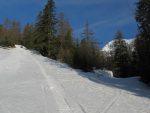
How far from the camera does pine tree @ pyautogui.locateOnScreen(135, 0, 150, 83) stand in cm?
3166

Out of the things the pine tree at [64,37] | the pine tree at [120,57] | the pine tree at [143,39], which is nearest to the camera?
the pine tree at [143,39]

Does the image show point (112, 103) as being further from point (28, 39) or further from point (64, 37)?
point (28, 39)

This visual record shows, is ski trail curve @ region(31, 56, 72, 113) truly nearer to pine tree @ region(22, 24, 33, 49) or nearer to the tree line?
the tree line

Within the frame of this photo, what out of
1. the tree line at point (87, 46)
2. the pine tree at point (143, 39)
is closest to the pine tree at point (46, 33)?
the tree line at point (87, 46)

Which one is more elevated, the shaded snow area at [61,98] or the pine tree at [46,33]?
the pine tree at [46,33]

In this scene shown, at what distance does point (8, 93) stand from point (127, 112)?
772 cm

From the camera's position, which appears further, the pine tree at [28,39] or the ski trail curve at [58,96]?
the pine tree at [28,39]

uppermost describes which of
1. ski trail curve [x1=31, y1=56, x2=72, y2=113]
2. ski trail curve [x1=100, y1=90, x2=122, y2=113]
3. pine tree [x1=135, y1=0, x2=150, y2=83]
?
pine tree [x1=135, y1=0, x2=150, y2=83]

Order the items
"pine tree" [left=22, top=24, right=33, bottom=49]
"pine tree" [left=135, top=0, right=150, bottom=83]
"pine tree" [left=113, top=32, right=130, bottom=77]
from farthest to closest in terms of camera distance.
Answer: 1. "pine tree" [left=22, top=24, right=33, bottom=49]
2. "pine tree" [left=113, top=32, right=130, bottom=77]
3. "pine tree" [left=135, top=0, right=150, bottom=83]

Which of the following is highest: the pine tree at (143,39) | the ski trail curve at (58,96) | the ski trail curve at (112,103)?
the pine tree at (143,39)

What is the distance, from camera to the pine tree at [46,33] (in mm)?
62750

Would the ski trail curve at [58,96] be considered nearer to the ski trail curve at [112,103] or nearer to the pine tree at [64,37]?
the ski trail curve at [112,103]

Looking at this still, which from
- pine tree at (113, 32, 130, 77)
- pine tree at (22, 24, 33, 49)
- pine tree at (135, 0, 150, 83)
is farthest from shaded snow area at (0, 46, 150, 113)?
pine tree at (22, 24, 33, 49)

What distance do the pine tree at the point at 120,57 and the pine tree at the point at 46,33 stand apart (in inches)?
483
